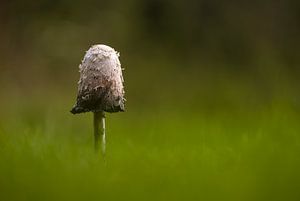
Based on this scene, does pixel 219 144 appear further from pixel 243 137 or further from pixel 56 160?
pixel 56 160

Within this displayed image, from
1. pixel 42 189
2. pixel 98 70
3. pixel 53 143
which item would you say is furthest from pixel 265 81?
pixel 42 189

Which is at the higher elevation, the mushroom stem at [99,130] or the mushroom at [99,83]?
the mushroom at [99,83]

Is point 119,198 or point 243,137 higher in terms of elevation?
point 243,137

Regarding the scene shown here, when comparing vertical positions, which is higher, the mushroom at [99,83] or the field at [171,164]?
the mushroom at [99,83]

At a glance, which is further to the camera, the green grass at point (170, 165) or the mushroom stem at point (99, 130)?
the mushroom stem at point (99, 130)

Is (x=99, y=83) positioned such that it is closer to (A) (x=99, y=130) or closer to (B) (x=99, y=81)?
(B) (x=99, y=81)

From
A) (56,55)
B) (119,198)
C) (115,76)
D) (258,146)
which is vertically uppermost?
(56,55)

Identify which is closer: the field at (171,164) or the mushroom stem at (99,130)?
the field at (171,164)

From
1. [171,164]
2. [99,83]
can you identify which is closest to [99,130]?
[99,83]
